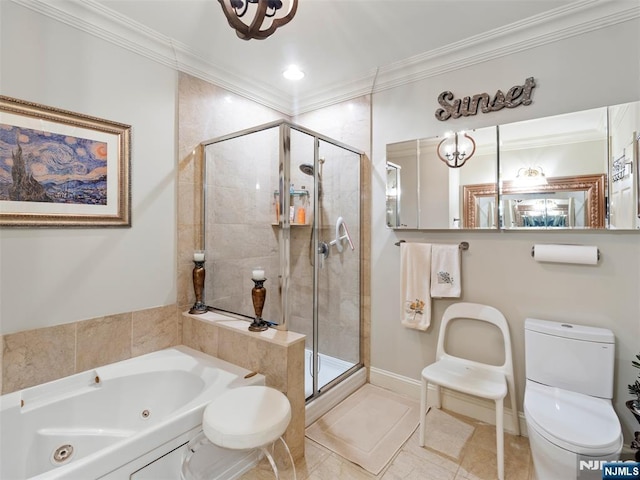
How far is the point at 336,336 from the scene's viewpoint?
2.62m

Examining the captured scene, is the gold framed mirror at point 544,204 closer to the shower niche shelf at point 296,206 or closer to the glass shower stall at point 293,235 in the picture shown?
the glass shower stall at point 293,235

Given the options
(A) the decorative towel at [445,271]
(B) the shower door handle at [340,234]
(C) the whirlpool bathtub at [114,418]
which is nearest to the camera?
(C) the whirlpool bathtub at [114,418]

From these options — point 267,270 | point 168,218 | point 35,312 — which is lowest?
point 35,312

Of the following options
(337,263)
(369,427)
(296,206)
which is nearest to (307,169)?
(296,206)

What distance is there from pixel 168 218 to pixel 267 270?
0.82 meters

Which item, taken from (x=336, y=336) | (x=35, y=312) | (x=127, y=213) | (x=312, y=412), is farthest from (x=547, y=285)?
(x=35, y=312)

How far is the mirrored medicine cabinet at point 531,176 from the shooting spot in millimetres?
1683

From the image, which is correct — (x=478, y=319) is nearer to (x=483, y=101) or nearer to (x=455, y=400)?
(x=455, y=400)

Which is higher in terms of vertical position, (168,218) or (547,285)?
(168,218)

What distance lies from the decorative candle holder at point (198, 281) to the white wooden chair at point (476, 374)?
1.64 meters

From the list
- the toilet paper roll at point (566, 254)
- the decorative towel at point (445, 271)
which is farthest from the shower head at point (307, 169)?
the toilet paper roll at point (566, 254)

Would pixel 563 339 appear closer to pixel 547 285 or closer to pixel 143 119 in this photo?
pixel 547 285

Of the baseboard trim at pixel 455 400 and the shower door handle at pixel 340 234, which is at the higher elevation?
the shower door handle at pixel 340 234

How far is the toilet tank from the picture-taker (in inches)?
64.6
